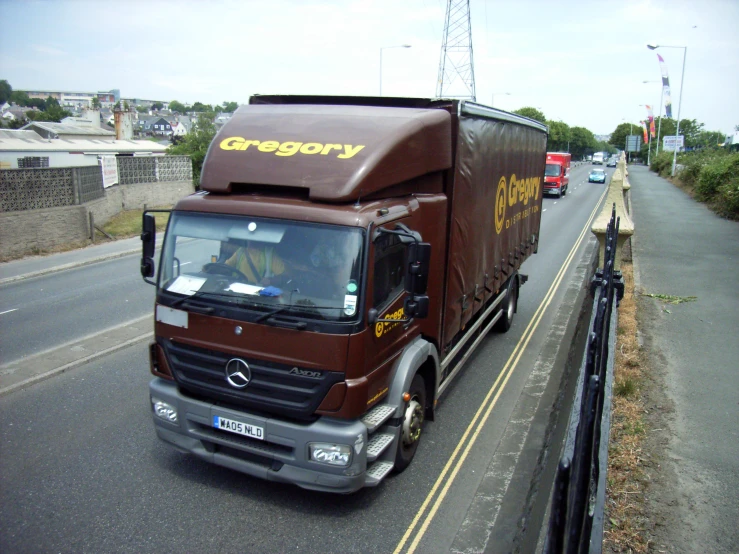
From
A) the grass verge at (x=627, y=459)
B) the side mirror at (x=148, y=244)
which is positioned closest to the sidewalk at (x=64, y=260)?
the side mirror at (x=148, y=244)

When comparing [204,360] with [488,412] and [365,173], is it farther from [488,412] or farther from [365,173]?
[488,412]

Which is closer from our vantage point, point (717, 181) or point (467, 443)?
point (467, 443)

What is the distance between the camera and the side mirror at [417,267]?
4543mm

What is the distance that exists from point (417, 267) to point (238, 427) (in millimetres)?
1968

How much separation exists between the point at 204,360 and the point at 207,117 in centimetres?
4337

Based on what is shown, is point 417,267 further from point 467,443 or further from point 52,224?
point 52,224

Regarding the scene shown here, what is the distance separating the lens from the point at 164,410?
5082 mm

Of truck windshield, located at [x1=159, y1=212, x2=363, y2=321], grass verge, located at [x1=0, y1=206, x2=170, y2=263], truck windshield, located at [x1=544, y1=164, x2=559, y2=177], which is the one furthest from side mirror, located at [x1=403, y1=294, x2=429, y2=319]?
truck windshield, located at [x1=544, y1=164, x2=559, y2=177]

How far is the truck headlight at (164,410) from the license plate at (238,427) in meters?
0.47

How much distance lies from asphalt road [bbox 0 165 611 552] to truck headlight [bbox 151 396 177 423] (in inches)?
26.3

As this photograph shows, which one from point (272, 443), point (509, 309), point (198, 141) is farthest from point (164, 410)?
point (198, 141)

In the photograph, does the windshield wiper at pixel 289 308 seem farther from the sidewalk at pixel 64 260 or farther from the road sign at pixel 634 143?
the road sign at pixel 634 143

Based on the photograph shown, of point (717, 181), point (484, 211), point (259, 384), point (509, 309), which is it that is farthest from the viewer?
point (717, 181)

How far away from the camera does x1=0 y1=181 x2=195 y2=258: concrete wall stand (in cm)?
1628
